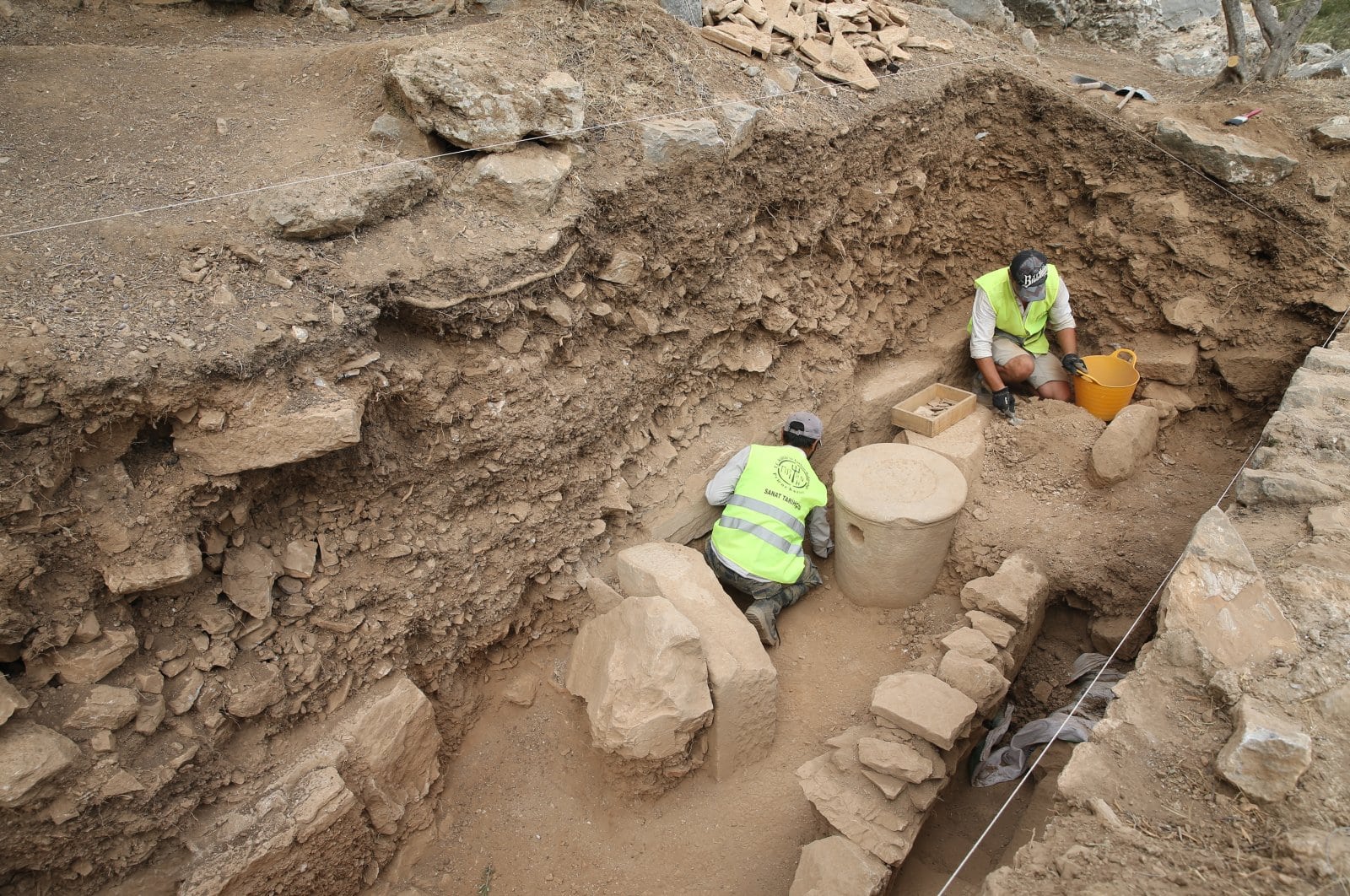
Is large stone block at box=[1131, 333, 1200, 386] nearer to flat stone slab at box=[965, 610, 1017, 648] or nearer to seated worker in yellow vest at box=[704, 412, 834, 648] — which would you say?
flat stone slab at box=[965, 610, 1017, 648]

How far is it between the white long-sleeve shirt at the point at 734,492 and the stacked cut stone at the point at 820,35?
2.71 m

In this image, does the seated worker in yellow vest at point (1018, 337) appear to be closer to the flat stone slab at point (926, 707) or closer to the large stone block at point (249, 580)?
the flat stone slab at point (926, 707)

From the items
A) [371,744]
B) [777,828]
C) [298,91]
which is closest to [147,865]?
[371,744]

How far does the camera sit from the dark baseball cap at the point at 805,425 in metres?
4.80

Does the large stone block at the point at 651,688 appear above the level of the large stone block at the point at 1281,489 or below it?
Result: below

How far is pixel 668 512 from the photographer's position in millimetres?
4523

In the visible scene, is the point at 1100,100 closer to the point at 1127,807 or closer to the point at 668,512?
the point at 668,512

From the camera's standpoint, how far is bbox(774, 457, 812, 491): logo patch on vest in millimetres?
4438

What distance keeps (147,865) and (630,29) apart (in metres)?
4.70

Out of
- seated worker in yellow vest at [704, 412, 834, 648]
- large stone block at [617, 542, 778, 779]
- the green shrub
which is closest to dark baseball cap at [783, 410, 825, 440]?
seated worker in yellow vest at [704, 412, 834, 648]

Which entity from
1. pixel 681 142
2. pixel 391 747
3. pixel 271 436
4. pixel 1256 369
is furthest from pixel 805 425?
pixel 1256 369

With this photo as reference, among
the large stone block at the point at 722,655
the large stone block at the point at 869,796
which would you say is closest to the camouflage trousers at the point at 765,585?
the large stone block at the point at 722,655

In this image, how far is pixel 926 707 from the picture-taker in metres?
3.46

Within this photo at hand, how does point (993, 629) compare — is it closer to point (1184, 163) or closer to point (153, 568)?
point (1184, 163)
